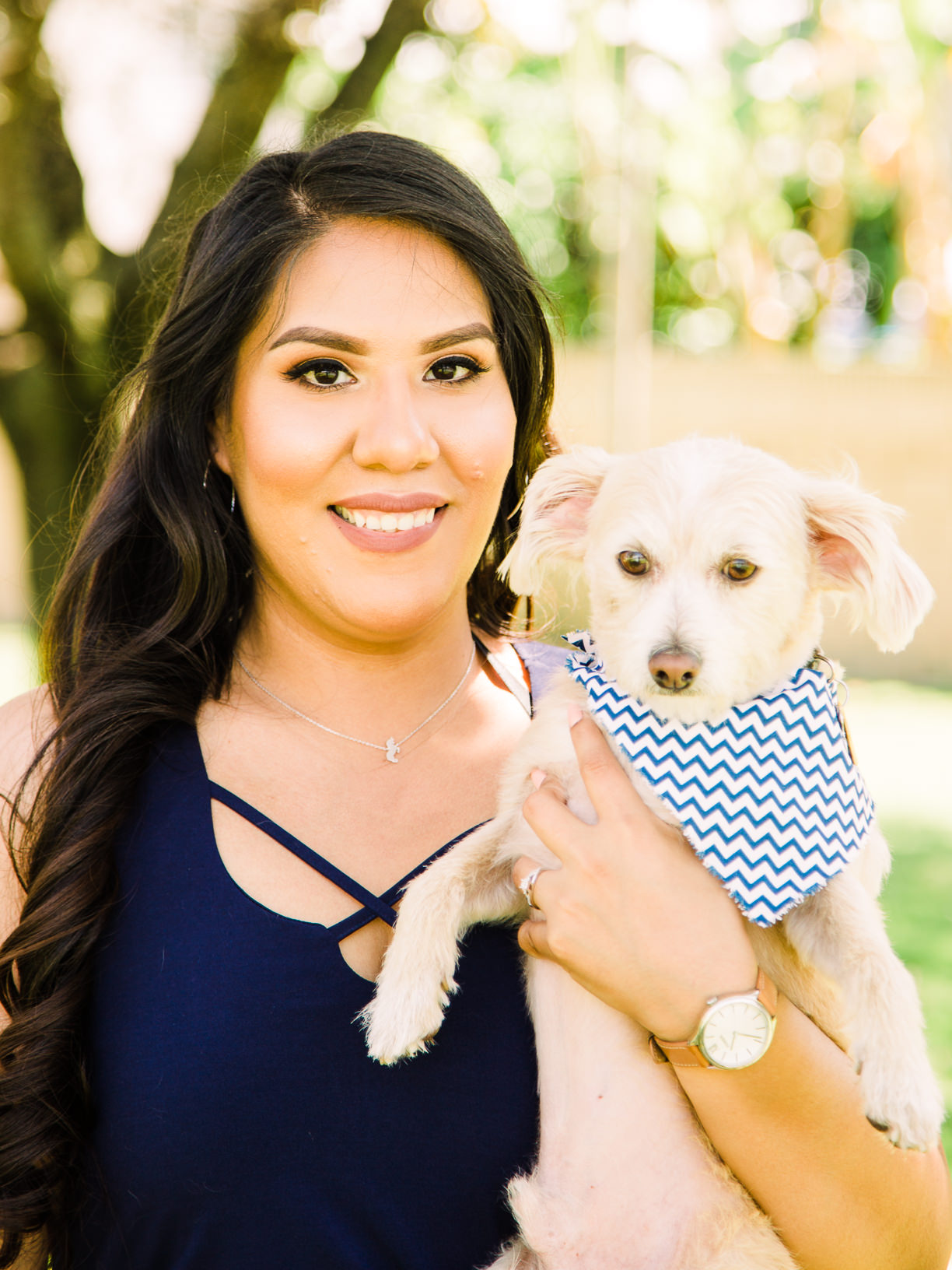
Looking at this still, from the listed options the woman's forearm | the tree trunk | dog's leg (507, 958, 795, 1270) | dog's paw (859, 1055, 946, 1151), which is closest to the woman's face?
dog's leg (507, 958, 795, 1270)

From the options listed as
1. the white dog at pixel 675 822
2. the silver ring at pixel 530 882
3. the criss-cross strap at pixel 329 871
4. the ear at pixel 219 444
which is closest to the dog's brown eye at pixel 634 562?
the white dog at pixel 675 822

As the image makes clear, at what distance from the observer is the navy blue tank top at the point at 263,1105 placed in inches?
79.8

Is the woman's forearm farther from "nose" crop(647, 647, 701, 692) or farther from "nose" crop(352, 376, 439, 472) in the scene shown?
"nose" crop(352, 376, 439, 472)

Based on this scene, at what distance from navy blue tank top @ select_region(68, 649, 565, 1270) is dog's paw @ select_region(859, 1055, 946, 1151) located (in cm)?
63

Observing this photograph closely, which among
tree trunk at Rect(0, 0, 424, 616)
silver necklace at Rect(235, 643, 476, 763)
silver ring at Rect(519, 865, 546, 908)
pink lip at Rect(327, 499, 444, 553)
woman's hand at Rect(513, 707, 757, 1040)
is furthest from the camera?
tree trunk at Rect(0, 0, 424, 616)

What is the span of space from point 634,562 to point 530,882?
28.1 inches

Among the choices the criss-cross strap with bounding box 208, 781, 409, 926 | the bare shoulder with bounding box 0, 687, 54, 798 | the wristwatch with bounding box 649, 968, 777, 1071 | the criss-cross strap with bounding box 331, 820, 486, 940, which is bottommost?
the wristwatch with bounding box 649, 968, 777, 1071

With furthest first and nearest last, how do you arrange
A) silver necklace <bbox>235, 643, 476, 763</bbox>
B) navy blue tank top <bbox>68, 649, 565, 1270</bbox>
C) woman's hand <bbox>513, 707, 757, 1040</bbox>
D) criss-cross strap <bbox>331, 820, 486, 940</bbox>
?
silver necklace <bbox>235, 643, 476, 763</bbox> → criss-cross strap <bbox>331, 820, 486, 940</bbox> → woman's hand <bbox>513, 707, 757, 1040</bbox> → navy blue tank top <bbox>68, 649, 565, 1270</bbox>

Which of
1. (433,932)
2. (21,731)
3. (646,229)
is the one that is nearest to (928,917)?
(433,932)

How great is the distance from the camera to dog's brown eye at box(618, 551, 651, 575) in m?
2.50

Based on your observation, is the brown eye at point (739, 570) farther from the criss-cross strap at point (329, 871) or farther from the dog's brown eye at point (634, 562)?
the criss-cross strap at point (329, 871)

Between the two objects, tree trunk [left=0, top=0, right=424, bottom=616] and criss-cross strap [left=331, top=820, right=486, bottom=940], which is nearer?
criss-cross strap [left=331, top=820, right=486, bottom=940]

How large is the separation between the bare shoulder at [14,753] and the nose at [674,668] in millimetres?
1307

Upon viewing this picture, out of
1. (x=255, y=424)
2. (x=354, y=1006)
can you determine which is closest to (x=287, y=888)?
(x=354, y=1006)
